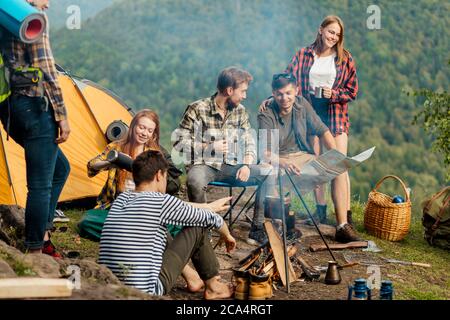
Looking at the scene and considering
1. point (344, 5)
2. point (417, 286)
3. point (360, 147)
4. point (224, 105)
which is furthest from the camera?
point (344, 5)

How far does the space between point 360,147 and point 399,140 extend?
4.47 feet

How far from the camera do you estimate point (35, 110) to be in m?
4.59

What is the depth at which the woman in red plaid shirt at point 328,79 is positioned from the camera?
675cm

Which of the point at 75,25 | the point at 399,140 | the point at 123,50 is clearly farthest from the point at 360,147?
the point at 75,25

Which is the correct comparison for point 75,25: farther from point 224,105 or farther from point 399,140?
point 399,140

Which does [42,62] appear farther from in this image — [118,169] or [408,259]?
[408,259]

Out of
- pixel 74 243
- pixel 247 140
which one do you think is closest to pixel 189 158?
pixel 247 140

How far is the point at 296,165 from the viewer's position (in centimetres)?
581

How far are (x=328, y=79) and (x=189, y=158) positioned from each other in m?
1.46

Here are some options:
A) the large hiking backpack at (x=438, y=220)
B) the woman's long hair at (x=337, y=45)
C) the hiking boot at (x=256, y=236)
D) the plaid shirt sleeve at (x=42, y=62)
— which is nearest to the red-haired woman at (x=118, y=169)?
the hiking boot at (x=256, y=236)

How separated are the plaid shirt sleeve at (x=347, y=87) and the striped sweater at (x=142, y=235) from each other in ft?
8.96

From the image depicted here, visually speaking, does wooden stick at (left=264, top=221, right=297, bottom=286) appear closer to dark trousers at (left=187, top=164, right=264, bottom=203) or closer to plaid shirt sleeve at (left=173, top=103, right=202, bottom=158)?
dark trousers at (left=187, top=164, right=264, bottom=203)

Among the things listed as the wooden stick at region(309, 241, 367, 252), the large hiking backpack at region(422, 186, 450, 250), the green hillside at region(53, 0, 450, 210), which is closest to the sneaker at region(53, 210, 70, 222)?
the wooden stick at region(309, 241, 367, 252)
